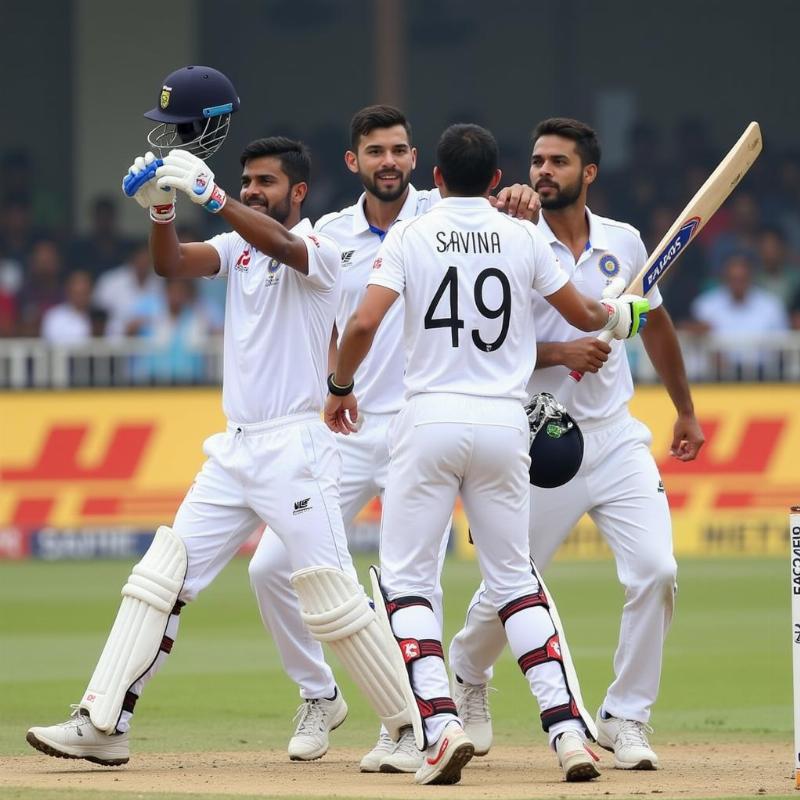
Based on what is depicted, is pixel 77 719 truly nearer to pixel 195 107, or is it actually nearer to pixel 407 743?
pixel 407 743

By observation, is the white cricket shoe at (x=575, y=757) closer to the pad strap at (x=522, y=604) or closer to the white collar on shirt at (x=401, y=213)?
the pad strap at (x=522, y=604)

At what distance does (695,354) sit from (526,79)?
7370 mm

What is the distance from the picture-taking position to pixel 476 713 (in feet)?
22.9

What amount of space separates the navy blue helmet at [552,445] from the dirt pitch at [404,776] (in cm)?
101

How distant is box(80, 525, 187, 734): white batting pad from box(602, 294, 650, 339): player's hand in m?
1.67

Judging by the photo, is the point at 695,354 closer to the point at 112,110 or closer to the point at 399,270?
the point at 112,110

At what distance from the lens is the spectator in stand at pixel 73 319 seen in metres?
16.0

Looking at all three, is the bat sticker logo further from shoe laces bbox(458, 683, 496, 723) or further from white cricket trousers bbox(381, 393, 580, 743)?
shoe laces bbox(458, 683, 496, 723)

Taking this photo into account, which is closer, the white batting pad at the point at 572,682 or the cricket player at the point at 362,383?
the white batting pad at the point at 572,682

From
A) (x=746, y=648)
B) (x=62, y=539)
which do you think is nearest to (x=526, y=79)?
(x=62, y=539)

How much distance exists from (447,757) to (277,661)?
4.04m

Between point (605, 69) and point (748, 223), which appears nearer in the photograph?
point (748, 223)

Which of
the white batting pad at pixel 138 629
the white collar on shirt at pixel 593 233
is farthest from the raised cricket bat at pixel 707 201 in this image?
the white batting pad at pixel 138 629

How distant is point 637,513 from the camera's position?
6.66 m
